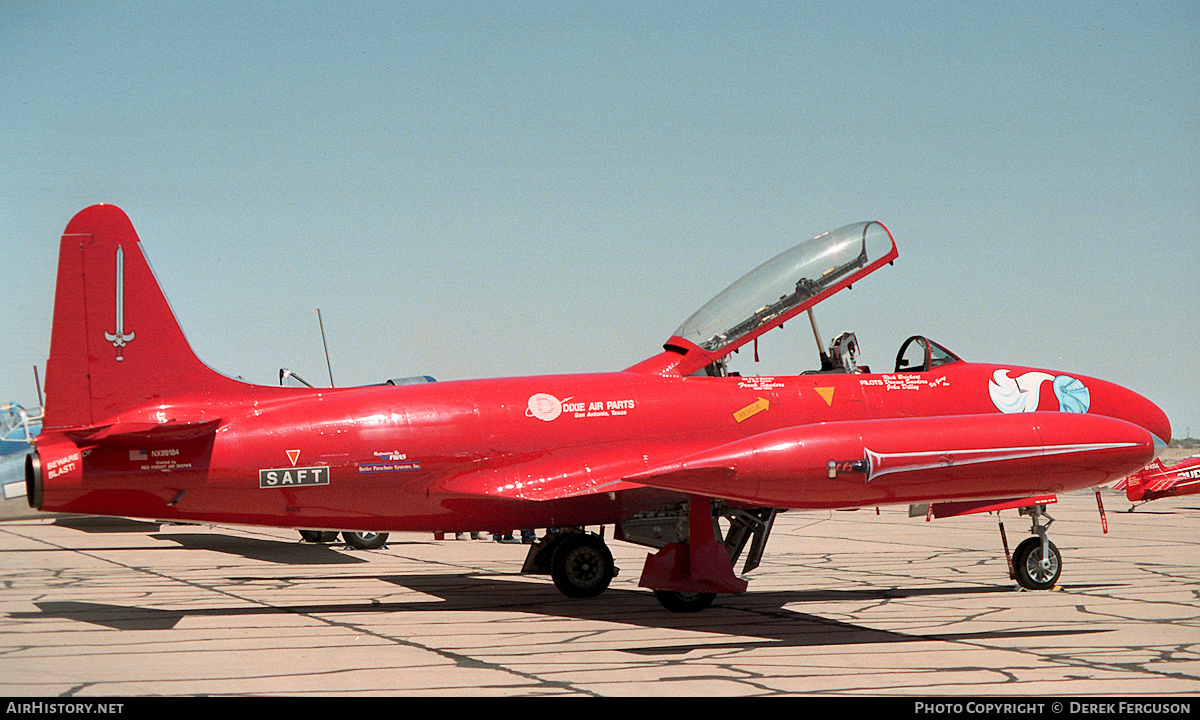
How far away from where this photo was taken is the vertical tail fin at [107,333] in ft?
33.9

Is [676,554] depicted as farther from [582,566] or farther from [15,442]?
[15,442]

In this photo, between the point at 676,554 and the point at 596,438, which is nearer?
the point at 676,554

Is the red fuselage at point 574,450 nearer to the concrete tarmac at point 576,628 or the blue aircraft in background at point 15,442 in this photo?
the concrete tarmac at point 576,628

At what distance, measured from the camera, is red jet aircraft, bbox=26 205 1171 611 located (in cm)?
952

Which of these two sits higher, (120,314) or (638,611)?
(120,314)

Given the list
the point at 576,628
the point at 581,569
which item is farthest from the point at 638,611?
the point at 576,628

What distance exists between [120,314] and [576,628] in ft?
18.0

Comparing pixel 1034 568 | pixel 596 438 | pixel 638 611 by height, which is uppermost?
pixel 596 438

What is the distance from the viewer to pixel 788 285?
11.9 meters

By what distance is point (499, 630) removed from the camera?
10.1 m

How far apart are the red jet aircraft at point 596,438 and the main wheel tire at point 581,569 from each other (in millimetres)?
24

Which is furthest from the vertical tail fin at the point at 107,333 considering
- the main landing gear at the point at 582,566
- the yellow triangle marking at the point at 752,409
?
the yellow triangle marking at the point at 752,409

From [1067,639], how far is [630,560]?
9.16 metres

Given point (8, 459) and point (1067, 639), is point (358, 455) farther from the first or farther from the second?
point (8, 459)
